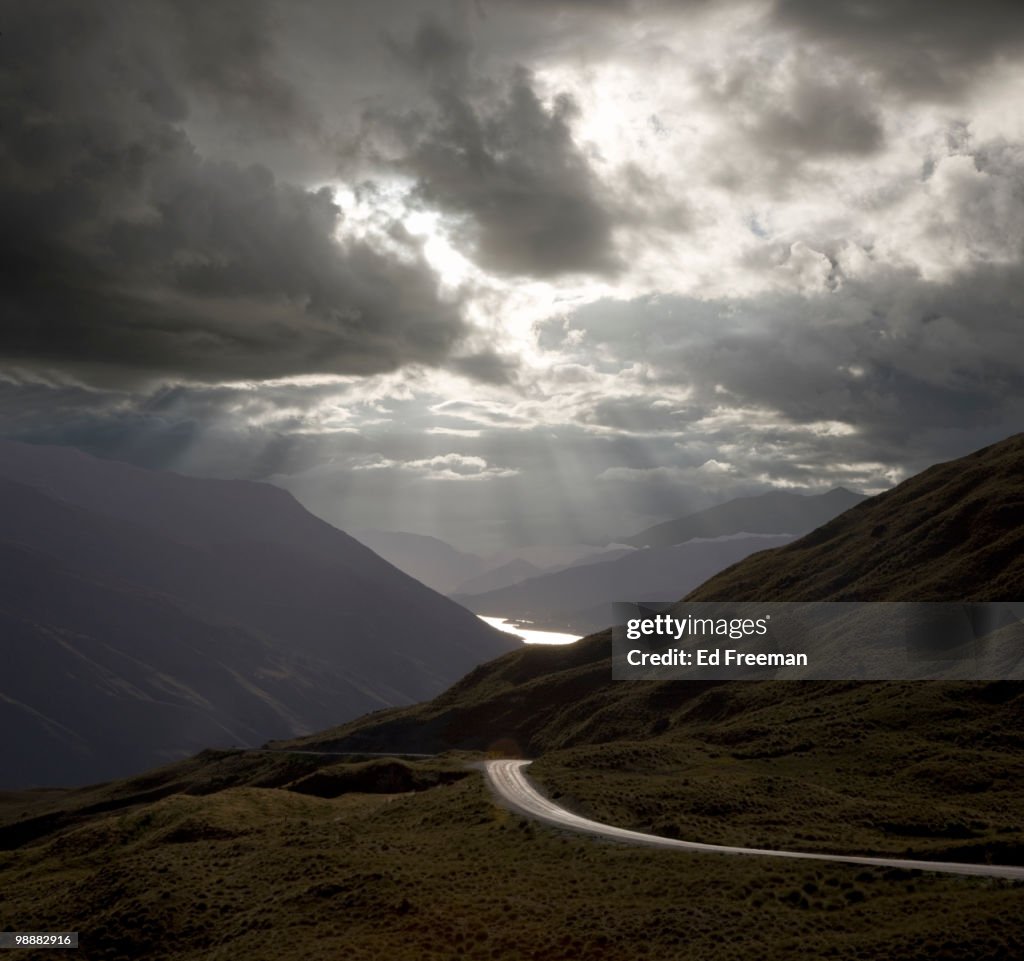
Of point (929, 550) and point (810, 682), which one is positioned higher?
point (929, 550)

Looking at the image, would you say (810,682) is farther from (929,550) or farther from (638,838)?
(638,838)

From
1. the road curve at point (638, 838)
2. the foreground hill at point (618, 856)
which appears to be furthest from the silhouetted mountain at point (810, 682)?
the road curve at point (638, 838)

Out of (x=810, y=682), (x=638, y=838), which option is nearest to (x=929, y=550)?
(x=810, y=682)

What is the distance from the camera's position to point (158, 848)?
203ft

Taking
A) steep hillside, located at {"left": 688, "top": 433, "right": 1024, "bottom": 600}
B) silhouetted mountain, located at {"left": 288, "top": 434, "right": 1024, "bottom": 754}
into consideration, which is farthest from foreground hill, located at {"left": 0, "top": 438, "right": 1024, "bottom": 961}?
steep hillside, located at {"left": 688, "top": 433, "right": 1024, "bottom": 600}

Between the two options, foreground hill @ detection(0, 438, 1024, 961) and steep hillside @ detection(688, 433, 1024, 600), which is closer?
foreground hill @ detection(0, 438, 1024, 961)

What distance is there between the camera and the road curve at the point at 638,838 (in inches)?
1697

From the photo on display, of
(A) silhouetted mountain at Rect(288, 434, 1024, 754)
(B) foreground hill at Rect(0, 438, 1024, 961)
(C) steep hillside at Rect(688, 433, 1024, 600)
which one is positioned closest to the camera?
(B) foreground hill at Rect(0, 438, 1024, 961)

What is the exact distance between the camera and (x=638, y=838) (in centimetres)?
5325

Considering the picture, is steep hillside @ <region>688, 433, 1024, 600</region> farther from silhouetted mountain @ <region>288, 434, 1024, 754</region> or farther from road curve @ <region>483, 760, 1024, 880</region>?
road curve @ <region>483, 760, 1024, 880</region>

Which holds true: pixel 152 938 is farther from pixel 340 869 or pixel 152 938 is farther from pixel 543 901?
pixel 543 901

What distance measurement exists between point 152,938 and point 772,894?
99.0 ft

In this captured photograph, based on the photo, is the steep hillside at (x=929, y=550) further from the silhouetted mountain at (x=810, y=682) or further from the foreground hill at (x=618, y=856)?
the foreground hill at (x=618, y=856)

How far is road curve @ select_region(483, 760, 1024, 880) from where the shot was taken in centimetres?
4309
